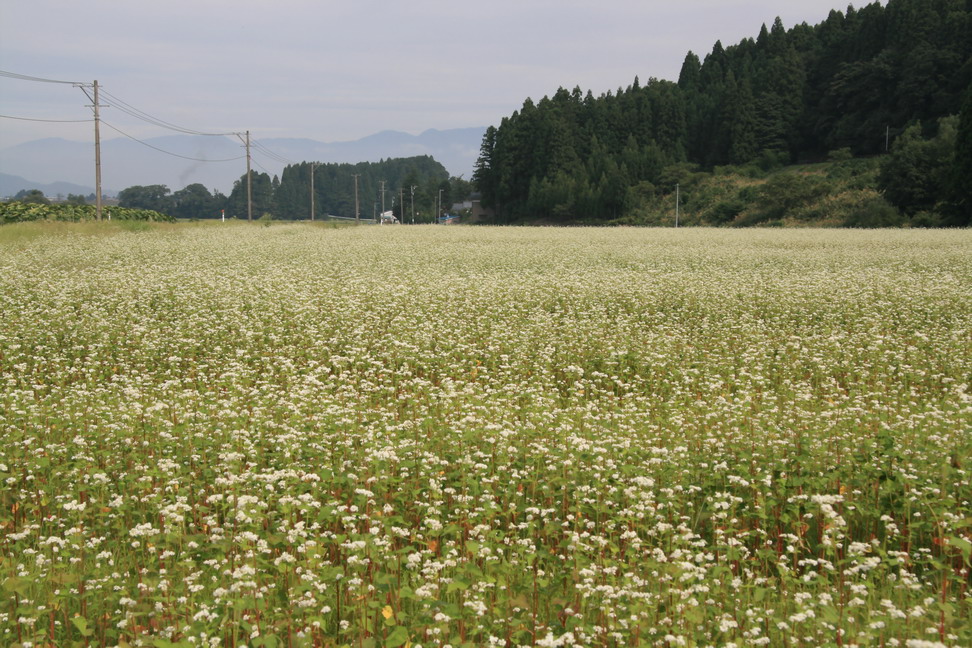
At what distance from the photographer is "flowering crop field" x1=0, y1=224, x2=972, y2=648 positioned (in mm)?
4500

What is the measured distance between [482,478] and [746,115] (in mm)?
107115

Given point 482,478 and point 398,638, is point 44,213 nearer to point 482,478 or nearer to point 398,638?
point 482,478

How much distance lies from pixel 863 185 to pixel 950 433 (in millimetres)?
73948

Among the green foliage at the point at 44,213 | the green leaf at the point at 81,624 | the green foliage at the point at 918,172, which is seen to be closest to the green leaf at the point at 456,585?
the green leaf at the point at 81,624

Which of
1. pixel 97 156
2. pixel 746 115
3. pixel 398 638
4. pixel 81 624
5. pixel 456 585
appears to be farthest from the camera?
pixel 746 115

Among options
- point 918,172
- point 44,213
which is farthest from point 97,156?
point 918,172

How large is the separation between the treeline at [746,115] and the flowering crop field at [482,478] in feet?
222

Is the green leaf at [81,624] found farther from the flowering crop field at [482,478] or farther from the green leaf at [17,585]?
the green leaf at [17,585]

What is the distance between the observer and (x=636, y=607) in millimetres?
4312

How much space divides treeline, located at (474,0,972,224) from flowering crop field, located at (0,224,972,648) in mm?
67636

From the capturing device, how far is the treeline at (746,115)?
89188 mm

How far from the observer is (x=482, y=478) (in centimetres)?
623

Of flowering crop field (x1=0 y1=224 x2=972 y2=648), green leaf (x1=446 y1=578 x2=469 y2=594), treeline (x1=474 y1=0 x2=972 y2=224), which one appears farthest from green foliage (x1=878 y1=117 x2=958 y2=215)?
green leaf (x1=446 y1=578 x2=469 y2=594)

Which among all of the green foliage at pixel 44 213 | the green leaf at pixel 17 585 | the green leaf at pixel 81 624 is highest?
the green foliage at pixel 44 213
